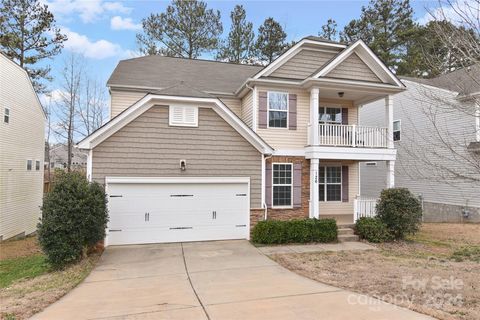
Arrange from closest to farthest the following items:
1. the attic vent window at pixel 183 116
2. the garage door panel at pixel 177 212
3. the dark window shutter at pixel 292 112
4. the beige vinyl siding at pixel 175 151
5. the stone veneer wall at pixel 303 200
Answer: the beige vinyl siding at pixel 175 151
the garage door panel at pixel 177 212
the attic vent window at pixel 183 116
the stone veneer wall at pixel 303 200
the dark window shutter at pixel 292 112

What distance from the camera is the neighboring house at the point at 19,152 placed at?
1444 cm

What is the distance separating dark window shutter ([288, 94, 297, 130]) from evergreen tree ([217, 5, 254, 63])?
15.0 metres

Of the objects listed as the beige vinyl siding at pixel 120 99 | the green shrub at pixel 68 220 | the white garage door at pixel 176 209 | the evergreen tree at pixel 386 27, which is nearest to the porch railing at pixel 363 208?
the white garage door at pixel 176 209

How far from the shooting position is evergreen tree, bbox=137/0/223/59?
25.7m

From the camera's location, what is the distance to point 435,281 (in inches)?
270

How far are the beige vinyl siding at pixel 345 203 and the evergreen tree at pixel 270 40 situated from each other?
15.7 m

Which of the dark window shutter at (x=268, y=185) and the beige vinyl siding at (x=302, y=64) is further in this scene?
the beige vinyl siding at (x=302, y=64)

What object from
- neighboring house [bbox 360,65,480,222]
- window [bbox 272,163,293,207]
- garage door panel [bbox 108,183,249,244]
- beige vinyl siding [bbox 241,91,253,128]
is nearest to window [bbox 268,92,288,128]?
beige vinyl siding [bbox 241,91,253,128]

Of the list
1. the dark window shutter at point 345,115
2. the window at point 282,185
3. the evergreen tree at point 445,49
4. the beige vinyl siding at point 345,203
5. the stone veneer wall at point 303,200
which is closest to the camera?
the evergreen tree at point 445,49

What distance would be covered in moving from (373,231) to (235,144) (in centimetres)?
562

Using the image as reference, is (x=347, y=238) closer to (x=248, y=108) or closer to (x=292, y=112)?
(x=292, y=112)

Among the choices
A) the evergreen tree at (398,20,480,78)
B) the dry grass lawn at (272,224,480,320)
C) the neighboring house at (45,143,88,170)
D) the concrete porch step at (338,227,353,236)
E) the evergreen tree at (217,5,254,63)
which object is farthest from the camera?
the neighboring house at (45,143,88,170)

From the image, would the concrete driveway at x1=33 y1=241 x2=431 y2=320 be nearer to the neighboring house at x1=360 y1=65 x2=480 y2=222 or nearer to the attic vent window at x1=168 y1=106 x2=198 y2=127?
the attic vent window at x1=168 y1=106 x2=198 y2=127

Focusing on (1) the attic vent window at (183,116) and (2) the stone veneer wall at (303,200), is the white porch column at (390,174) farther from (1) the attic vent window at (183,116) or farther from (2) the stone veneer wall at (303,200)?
(1) the attic vent window at (183,116)
